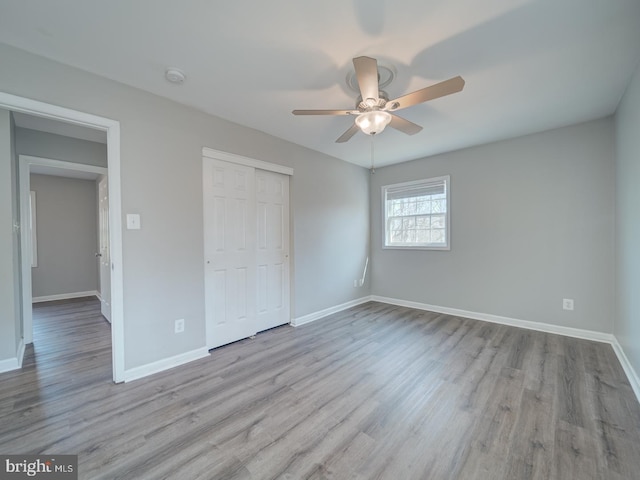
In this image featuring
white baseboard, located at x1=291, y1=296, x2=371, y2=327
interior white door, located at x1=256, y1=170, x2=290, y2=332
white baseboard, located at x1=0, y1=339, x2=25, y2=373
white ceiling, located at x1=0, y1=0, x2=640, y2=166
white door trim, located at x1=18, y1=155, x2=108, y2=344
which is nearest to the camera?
white ceiling, located at x1=0, y1=0, x2=640, y2=166

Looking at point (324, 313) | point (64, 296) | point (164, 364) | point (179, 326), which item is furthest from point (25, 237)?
point (324, 313)

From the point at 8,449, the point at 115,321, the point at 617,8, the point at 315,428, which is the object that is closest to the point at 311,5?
the point at 617,8

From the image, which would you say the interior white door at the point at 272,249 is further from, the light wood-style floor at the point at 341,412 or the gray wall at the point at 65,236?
the gray wall at the point at 65,236

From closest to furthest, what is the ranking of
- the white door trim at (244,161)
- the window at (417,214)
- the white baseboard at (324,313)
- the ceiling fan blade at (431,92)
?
the ceiling fan blade at (431,92) < the white door trim at (244,161) < the white baseboard at (324,313) < the window at (417,214)

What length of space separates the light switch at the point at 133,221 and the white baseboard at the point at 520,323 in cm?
399

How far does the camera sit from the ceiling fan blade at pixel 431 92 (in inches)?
65.3

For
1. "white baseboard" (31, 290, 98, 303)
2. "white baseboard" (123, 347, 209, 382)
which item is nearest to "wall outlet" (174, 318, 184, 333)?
"white baseboard" (123, 347, 209, 382)

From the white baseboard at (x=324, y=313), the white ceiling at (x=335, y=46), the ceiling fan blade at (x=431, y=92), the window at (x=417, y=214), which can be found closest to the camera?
the white ceiling at (x=335, y=46)

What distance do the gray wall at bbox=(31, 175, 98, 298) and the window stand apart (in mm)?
6273

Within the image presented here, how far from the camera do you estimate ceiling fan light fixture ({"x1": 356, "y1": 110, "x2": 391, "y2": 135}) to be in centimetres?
199

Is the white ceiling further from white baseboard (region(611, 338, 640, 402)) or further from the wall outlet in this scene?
white baseboard (region(611, 338, 640, 402))

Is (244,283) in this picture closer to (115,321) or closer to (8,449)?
(115,321)

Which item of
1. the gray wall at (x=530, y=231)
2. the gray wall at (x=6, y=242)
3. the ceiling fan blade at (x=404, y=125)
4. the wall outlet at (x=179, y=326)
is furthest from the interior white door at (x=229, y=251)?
the gray wall at (x=530, y=231)

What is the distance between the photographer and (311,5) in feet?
4.96
